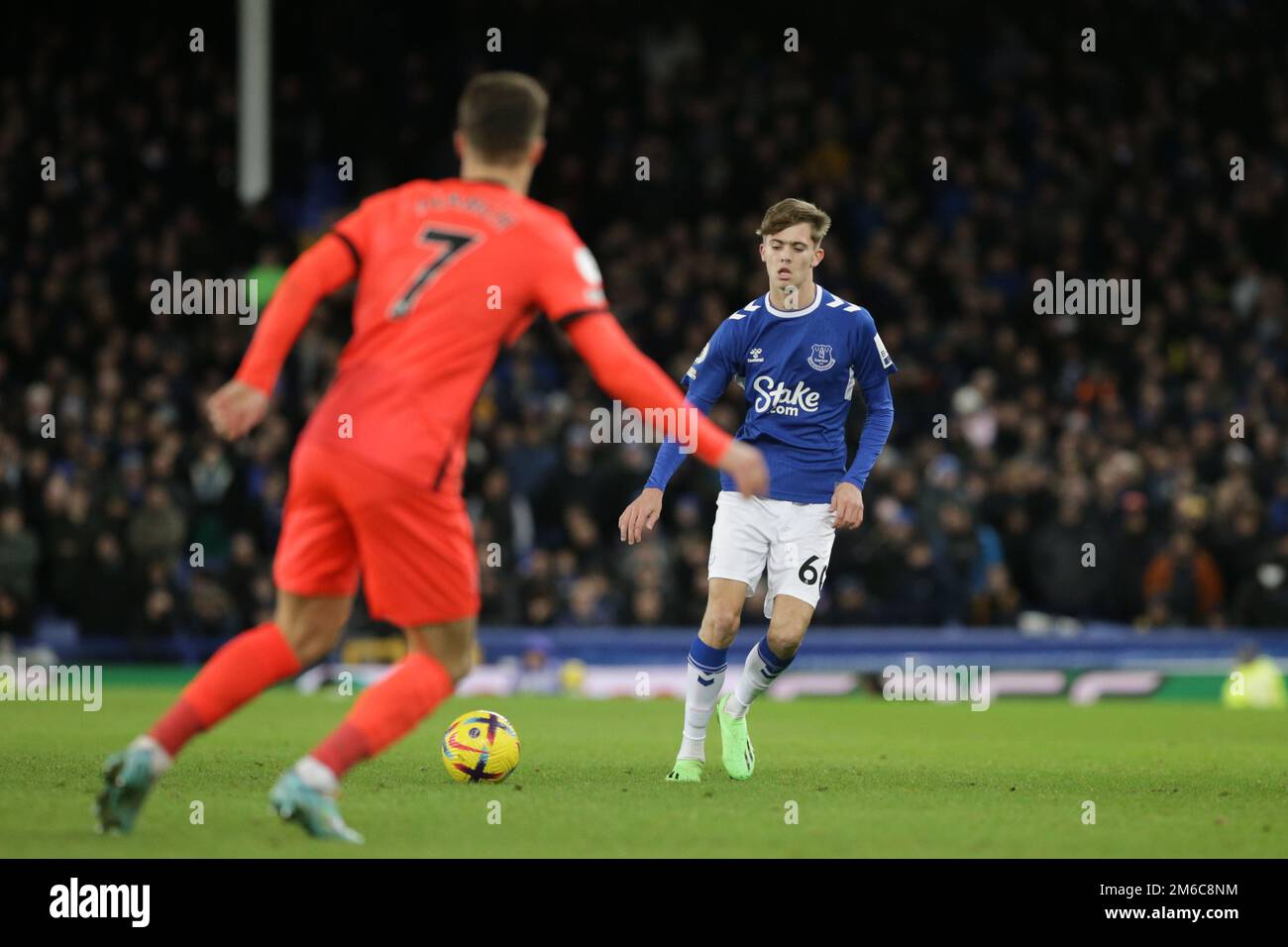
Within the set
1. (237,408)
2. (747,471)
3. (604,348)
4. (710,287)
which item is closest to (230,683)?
(237,408)

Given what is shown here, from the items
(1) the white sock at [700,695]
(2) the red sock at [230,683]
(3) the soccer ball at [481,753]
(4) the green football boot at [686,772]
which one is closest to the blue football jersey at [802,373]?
(1) the white sock at [700,695]

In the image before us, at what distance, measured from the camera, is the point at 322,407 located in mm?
6488

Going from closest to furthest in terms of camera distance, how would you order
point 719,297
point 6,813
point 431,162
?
point 6,813, point 719,297, point 431,162

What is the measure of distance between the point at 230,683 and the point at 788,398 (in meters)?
3.86

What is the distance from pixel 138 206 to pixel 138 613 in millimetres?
5974

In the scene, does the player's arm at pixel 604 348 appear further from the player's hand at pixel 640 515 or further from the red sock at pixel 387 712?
the player's hand at pixel 640 515

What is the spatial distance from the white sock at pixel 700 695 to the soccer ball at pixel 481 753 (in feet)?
2.96

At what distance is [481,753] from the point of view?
913 cm

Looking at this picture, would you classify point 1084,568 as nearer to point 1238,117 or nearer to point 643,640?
point 643,640
